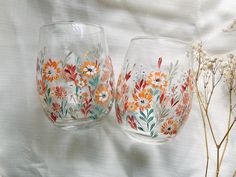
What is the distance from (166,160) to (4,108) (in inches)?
18.2

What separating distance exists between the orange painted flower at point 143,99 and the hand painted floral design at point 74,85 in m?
0.08

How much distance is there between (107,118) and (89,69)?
0.19 m

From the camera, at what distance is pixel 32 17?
0.85 m

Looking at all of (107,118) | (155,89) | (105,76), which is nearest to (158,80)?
(155,89)

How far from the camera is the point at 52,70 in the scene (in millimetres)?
702

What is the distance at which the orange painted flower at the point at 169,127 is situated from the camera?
2.24 feet

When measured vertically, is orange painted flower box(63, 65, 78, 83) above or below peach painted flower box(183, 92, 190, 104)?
above

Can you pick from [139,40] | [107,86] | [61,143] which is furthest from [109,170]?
[139,40]

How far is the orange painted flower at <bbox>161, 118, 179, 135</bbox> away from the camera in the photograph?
2.24 feet

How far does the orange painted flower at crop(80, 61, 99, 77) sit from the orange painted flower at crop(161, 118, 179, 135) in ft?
0.63

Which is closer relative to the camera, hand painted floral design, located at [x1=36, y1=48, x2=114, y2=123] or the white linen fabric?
hand painted floral design, located at [x1=36, y1=48, x2=114, y2=123]

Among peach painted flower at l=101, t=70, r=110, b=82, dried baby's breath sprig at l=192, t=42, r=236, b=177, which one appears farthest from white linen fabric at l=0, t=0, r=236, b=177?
peach painted flower at l=101, t=70, r=110, b=82

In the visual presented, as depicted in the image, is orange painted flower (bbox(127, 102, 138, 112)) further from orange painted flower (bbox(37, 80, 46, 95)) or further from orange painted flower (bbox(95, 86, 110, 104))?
orange painted flower (bbox(37, 80, 46, 95))

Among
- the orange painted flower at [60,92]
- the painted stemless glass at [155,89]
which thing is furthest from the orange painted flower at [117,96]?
the orange painted flower at [60,92]
